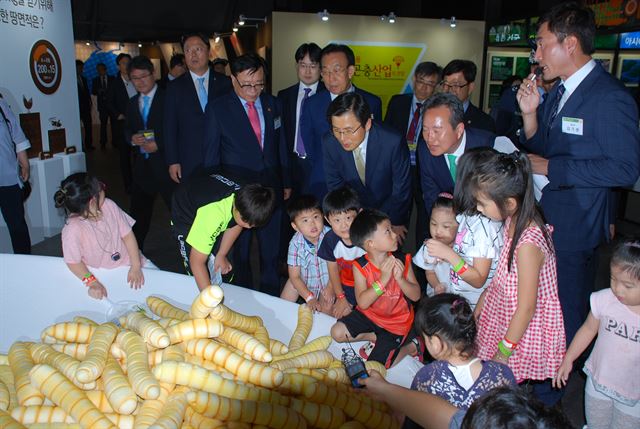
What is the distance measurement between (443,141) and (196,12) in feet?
27.8

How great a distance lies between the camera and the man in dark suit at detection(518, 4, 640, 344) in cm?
194

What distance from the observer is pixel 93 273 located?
198 cm

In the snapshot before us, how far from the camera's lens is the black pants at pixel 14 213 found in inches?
138

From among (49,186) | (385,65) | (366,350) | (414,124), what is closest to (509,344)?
(366,350)

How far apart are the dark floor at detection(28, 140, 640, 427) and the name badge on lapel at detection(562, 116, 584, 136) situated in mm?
1216

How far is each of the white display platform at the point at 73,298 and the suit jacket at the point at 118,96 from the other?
4.73 metres

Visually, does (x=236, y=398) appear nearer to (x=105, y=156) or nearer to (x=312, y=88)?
(x=312, y=88)

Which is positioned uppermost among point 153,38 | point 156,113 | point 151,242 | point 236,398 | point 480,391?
point 153,38

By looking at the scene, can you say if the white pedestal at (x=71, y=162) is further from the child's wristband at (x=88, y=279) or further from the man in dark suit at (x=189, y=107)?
the child's wristband at (x=88, y=279)

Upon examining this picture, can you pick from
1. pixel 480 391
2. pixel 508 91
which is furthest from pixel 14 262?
pixel 508 91

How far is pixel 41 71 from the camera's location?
446 centimetres

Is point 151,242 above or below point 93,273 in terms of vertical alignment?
below

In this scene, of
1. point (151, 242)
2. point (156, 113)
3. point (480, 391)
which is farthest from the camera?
point (151, 242)

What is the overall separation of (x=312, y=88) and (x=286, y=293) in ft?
5.33
